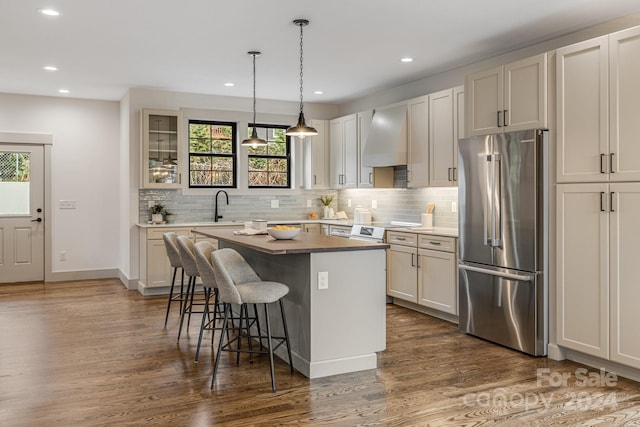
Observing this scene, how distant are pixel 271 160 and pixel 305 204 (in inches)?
33.7

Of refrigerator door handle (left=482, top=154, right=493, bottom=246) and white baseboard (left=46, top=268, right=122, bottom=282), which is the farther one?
white baseboard (left=46, top=268, right=122, bottom=282)

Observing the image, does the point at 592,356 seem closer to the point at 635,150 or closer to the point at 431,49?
the point at 635,150

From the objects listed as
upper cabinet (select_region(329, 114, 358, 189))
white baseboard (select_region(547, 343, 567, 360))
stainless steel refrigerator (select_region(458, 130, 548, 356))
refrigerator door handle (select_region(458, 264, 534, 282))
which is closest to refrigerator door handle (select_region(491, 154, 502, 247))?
stainless steel refrigerator (select_region(458, 130, 548, 356))

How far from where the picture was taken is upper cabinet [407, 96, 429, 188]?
19.3 feet

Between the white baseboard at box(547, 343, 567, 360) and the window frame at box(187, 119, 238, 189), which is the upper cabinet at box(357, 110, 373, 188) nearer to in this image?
the window frame at box(187, 119, 238, 189)

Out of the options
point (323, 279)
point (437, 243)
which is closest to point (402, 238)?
point (437, 243)

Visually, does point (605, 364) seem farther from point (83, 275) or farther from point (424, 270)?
point (83, 275)

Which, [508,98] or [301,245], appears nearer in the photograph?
[301,245]

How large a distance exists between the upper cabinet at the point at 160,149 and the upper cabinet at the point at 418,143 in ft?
10.2

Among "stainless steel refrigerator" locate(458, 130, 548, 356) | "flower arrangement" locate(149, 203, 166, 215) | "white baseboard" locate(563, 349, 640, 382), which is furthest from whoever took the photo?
"flower arrangement" locate(149, 203, 166, 215)

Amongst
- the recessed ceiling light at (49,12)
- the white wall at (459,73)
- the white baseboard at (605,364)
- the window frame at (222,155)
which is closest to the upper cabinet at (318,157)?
the white wall at (459,73)

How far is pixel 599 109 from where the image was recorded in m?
3.78

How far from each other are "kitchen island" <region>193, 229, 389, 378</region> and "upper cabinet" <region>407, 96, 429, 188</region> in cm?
221

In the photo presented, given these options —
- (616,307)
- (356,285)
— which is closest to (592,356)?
(616,307)
